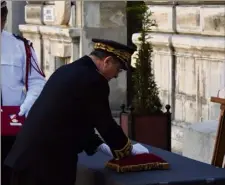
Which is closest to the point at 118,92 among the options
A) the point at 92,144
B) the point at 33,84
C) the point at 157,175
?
the point at 33,84

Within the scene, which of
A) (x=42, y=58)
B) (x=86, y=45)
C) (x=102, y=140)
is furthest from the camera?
(x=42, y=58)

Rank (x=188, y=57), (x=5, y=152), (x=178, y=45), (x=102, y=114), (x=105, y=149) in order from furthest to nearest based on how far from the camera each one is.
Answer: (x=178, y=45), (x=188, y=57), (x=5, y=152), (x=105, y=149), (x=102, y=114)

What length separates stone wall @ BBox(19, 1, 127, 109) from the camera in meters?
14.4

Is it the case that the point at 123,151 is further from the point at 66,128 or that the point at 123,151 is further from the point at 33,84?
the point at 33,84

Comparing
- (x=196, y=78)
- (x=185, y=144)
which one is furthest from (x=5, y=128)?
(x=196, y=78)

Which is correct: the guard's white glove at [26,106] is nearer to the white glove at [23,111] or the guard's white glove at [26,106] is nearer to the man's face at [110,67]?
the white glove at [23,111]

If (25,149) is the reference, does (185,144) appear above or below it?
below

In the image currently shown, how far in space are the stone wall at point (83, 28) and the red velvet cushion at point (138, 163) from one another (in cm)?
864

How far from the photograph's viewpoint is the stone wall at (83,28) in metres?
14.4

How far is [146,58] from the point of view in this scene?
34.5 feet

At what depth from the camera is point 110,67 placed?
544 centimetres

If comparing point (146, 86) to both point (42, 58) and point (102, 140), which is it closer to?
point (102, 140)

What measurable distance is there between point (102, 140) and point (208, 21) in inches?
202

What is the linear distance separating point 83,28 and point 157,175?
9258 mm
